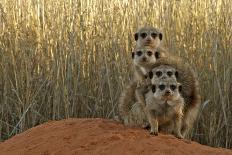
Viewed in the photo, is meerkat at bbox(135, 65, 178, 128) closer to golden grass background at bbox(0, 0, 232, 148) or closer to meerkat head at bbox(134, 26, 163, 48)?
meerkat head at bbox(134, 26, 163, 48)

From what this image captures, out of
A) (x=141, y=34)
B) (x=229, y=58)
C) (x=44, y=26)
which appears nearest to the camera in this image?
(x=141, y=34)

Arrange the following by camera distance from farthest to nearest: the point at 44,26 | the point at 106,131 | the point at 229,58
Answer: the point at 44,26
the point at 229,58
the point at 106,131

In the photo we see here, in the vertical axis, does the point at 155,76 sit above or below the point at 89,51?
below

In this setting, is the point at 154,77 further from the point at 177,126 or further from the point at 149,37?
the point at 149,37

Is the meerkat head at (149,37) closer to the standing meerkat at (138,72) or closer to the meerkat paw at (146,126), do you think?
the standing meerkat at (138,72)

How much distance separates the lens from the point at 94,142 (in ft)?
14.3

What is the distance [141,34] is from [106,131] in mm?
1722

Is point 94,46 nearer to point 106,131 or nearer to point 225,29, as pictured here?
point 225,29

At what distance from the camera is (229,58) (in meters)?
6.73

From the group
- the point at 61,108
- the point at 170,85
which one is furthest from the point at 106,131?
the point at 61,108

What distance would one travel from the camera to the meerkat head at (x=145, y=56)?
215 inches

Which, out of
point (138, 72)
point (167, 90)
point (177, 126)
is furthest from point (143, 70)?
point (167, 90)

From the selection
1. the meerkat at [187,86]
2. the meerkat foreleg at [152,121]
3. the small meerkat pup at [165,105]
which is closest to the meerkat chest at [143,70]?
the meerkat at [187,86]

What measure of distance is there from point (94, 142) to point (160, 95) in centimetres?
68
